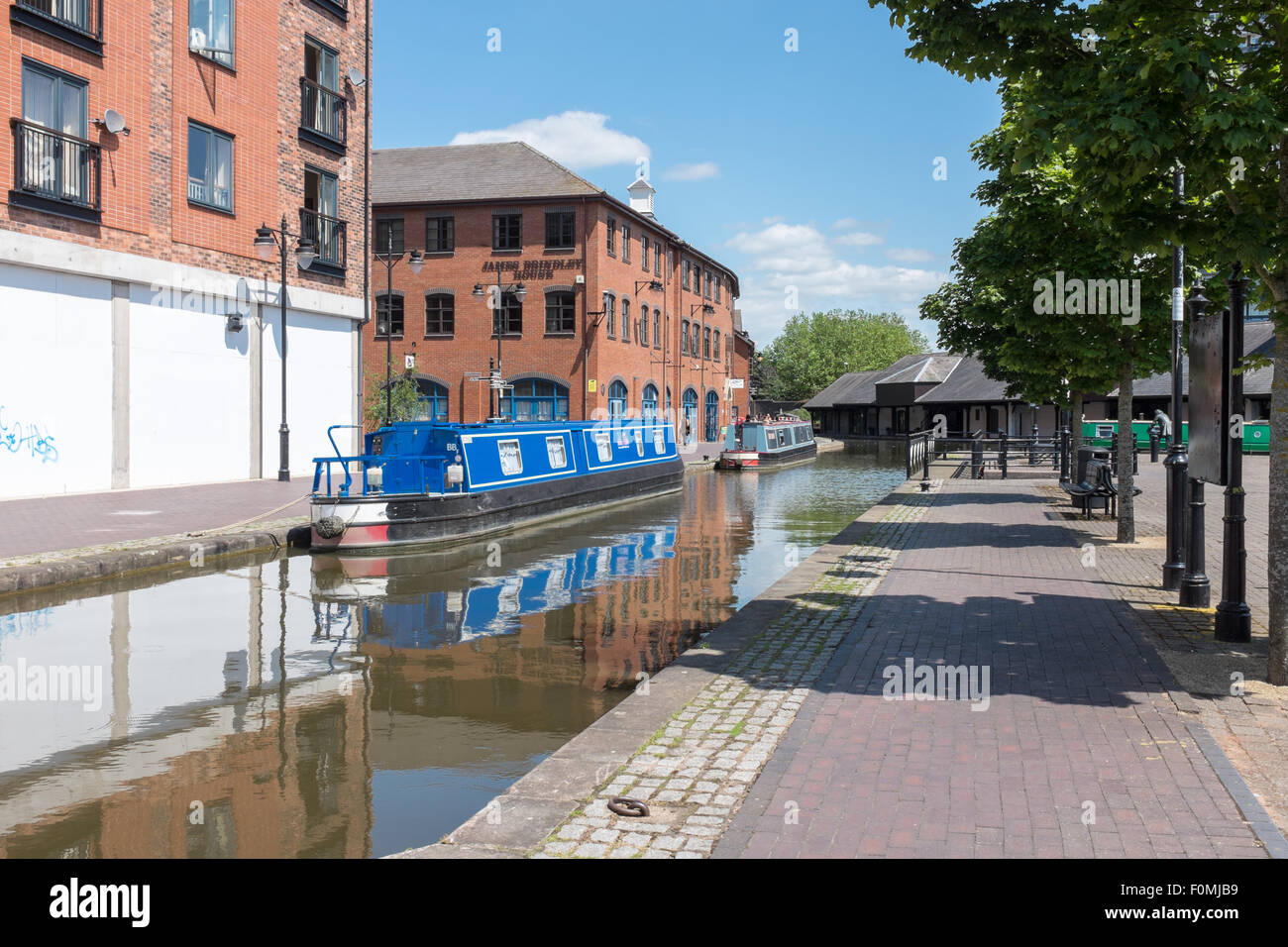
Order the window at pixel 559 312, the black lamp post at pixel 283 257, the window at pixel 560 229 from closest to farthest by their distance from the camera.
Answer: the black lamp post at pixel 283 257
the window at pixel 560 229
the window at pixel 559 312

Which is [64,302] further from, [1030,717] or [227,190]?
[1030,717]

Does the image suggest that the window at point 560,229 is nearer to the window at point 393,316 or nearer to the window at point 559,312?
the window at point 559,312

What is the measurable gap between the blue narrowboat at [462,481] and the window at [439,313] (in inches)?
722

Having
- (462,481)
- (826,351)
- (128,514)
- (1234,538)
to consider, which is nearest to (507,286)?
(462,481)

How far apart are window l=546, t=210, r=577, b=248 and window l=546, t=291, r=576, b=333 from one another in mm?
1945

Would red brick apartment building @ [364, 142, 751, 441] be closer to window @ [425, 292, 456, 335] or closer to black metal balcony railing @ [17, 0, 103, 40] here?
window @ [425, 292, 456, 335]

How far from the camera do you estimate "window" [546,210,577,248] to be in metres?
40.4

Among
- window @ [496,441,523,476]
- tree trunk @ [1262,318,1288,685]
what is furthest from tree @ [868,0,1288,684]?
window @ [496,441,523,476]

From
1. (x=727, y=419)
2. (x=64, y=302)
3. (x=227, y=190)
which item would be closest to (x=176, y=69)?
(x=227, y=190)

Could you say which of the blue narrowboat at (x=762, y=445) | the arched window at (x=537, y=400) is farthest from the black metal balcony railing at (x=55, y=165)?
the blue narrowboat at (x=762, y=445)

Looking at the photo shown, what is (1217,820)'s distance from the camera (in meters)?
4.35

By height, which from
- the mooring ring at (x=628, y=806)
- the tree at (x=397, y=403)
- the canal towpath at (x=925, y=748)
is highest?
the tree at (x=397, y=403)

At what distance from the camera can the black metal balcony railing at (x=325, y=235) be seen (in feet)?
84.9

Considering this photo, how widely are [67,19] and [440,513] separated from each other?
37.7 feet
